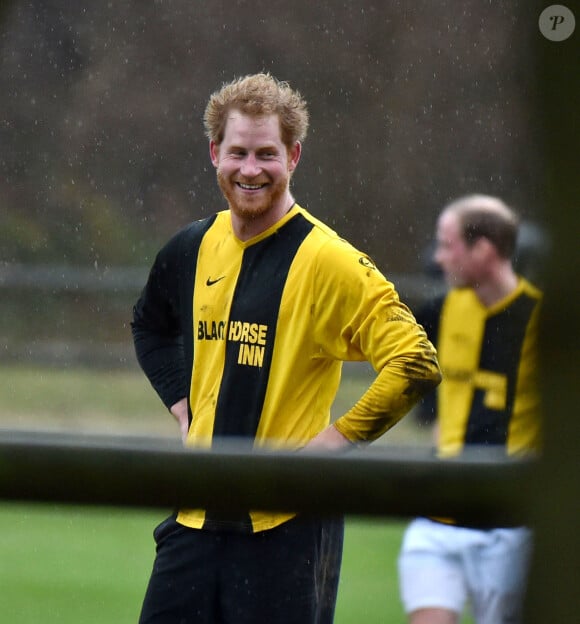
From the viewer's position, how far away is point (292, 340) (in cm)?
187

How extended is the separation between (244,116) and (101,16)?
13.0 meters

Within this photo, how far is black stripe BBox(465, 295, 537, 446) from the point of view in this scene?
219 centimetres

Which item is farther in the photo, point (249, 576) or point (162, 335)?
point (162, 335)

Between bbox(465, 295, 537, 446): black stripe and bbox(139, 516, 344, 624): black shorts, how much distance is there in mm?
425

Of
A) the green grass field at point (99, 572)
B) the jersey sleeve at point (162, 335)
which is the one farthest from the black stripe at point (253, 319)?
the green grass field at point (99, 572)

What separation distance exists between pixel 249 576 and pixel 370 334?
1.26 feet

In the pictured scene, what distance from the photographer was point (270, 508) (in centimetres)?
49

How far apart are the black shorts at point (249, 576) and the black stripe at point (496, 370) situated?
425 millimetres

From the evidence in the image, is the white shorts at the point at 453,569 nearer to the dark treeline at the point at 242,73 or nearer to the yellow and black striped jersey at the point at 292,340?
the yellow and black striped jersey at the point at 292,340

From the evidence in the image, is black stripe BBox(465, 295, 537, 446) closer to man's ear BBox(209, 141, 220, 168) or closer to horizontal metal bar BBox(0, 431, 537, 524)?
man's ear BBox(209, 141, 220, 168)

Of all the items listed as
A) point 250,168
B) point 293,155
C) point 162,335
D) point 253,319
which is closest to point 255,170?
point 250,168

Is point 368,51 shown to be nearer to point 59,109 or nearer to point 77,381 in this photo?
point 59,109

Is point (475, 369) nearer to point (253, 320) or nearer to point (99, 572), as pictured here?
point (253, 320)

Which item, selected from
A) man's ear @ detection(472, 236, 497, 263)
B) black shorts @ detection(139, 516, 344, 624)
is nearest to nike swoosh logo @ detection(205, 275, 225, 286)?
black shorts @ detection(139, 516, 344, 624)
